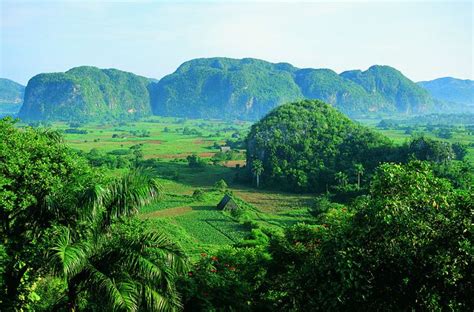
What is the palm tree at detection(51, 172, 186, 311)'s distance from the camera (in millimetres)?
8070

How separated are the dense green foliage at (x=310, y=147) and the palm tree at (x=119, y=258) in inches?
1934

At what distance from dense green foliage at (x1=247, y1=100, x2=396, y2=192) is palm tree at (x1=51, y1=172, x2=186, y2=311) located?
49.1 meters

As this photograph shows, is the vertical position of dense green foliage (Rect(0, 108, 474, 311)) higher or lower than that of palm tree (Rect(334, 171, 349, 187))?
higher

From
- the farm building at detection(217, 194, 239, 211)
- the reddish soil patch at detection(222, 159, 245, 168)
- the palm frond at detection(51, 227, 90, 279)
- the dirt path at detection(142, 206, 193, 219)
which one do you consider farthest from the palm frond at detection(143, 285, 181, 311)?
the reddish soil patch at detection(222, 159, 245, 168)

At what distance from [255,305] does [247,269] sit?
2256 mm

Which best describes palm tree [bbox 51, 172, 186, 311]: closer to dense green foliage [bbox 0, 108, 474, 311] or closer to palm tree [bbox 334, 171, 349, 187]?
dense green foliage [bbox 0, 108, 474, 311]

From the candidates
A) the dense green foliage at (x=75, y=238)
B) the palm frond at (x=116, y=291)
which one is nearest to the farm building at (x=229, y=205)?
the dense green foliage at (x=75, y=238)

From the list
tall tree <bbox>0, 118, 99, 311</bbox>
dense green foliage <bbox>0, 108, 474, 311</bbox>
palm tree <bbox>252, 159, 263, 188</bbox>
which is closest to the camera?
dense green foliage <bbox>0, 108, 474, 311</bbox>

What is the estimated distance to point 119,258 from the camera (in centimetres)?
883

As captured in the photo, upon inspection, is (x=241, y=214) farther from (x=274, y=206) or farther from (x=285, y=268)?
(x=285, y=268)

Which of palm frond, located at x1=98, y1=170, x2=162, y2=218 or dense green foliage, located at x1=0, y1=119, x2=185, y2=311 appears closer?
dense green foliage, located at x1=0, y1=119, x2=185, y2=311

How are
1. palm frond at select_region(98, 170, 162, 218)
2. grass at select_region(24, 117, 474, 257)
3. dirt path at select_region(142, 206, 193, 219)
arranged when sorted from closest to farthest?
palm frond at select_region(98, 170, 162, 218) < grass at select_region(24, 117, 474, 257) < dirt path at select_region(142, 206, 193, 219)

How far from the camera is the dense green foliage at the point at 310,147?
5931 centimetres

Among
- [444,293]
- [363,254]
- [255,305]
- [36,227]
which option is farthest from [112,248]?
[444,293]
